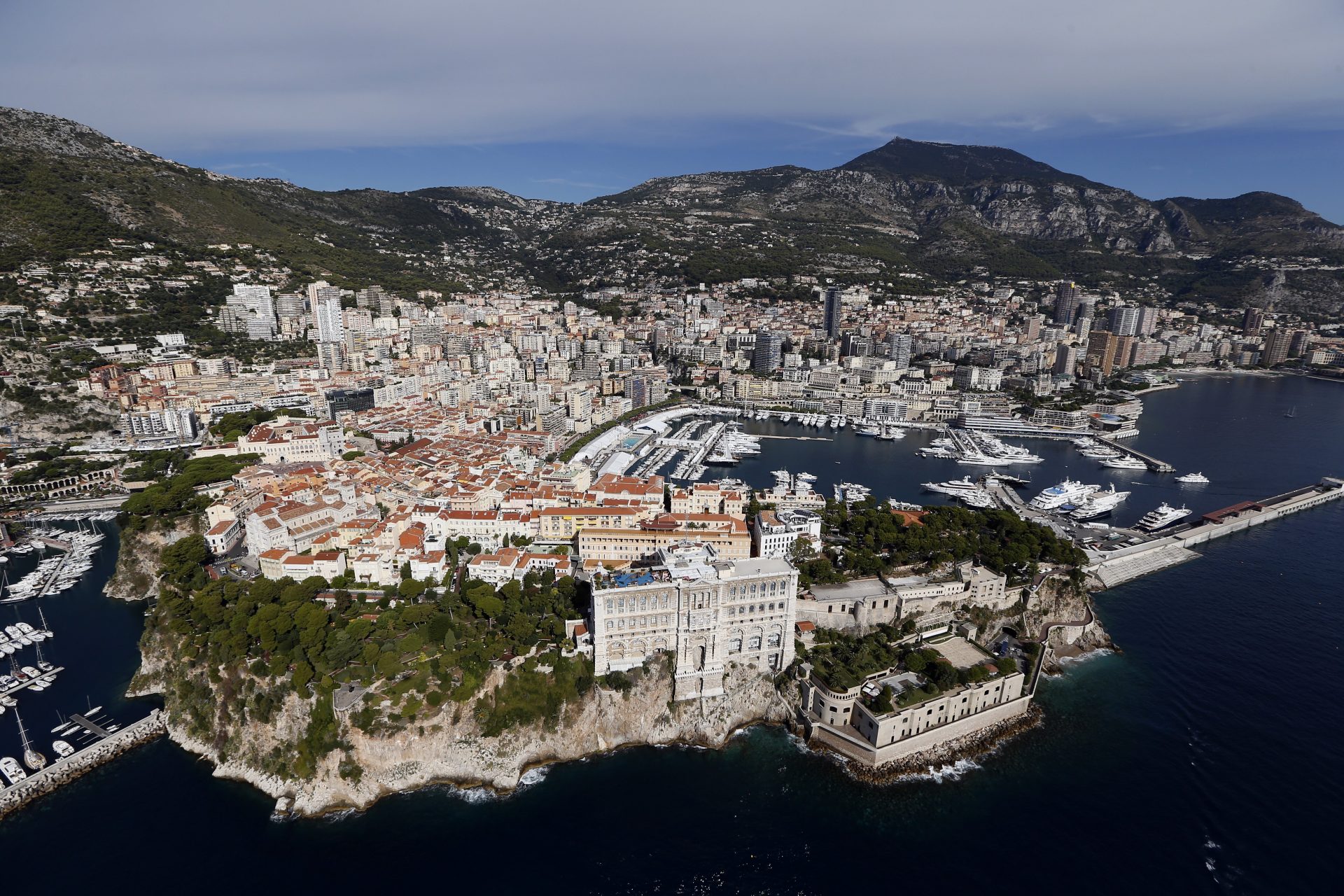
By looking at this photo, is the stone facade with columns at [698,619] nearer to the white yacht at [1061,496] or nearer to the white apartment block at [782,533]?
the white apartment block at [782,533]

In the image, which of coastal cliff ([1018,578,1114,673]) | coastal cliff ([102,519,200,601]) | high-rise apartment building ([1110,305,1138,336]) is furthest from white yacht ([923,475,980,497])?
high-rise apartment building ([1110,305,1138,336])

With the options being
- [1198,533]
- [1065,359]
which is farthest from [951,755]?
[1065,359]

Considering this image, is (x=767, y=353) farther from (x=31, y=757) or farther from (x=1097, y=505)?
(x=31, y=757)

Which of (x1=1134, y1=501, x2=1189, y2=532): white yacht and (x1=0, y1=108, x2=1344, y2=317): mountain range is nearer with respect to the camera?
(x1=1134, y1=501, x2=1189, y2=532): white yacht

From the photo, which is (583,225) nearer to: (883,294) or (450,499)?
(883,294)

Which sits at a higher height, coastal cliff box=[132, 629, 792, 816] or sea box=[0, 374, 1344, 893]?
coastal cliff box=[132, 629, 792, 816]

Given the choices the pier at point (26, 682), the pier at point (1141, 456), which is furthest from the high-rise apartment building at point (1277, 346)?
the pier at point (26, 682)

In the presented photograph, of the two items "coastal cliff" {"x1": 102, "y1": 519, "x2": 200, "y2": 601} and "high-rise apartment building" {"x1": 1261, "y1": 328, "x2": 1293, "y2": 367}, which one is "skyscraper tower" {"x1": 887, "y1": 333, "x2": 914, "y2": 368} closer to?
"high-rise apartment building" {"x1": 1261, "y1": 328, "x2": 1293, "y2": 367}
